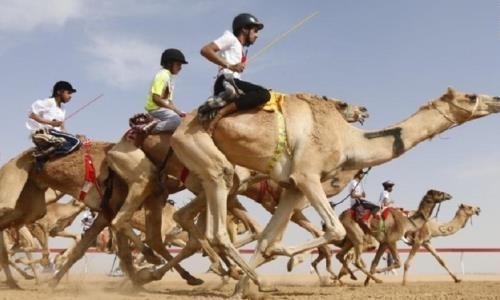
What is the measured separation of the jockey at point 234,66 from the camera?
8.87 m

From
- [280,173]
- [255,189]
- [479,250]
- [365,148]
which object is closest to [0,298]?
[280,173]

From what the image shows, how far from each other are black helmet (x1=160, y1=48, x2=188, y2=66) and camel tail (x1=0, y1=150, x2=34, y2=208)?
105 inches

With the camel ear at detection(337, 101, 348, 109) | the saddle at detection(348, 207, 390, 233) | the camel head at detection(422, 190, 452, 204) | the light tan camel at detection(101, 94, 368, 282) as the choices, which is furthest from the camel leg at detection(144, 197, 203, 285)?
the camel head at detection(422, 190, 452, 204)

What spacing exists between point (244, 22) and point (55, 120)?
155 inches

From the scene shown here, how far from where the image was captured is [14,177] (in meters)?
11.0

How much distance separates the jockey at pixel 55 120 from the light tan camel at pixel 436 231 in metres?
9.18

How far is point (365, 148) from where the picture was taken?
9.19 meters

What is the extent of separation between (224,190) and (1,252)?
188 inches

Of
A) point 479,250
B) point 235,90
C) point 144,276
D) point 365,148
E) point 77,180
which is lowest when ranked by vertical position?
point 479,250

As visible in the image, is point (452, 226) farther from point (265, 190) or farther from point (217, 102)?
point (217, 102)

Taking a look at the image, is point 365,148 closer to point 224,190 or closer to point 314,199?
point 314,199

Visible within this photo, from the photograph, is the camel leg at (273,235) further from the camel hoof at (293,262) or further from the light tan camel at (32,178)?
the camel hoof at (293,262)

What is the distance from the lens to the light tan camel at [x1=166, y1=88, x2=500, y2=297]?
850cm

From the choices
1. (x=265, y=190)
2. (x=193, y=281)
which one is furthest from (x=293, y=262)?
(x=193, y=281)
